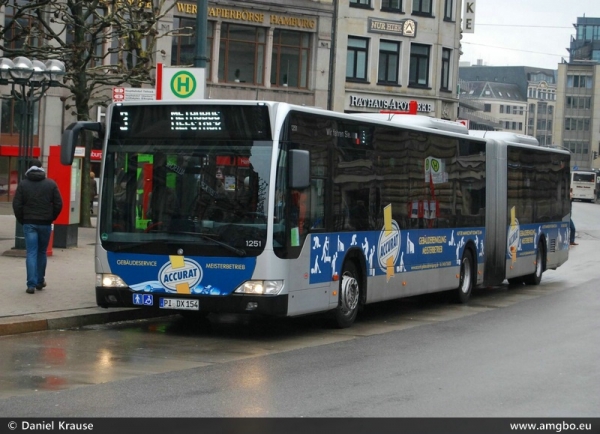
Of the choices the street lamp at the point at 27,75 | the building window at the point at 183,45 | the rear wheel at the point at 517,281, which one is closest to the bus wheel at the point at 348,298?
the street lamp at the point at 27,75

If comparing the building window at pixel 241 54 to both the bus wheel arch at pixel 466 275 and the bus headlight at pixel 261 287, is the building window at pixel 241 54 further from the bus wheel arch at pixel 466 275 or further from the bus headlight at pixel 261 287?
the bus headlight at pixel 261 287

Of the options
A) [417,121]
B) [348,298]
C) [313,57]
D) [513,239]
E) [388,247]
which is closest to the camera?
[348,298]

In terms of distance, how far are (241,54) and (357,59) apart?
752cm

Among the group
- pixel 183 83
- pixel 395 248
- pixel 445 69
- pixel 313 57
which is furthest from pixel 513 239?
pixel 445 69

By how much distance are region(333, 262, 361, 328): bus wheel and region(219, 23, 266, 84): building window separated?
3776 cm

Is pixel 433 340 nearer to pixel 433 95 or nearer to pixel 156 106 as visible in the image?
pixel 156 106

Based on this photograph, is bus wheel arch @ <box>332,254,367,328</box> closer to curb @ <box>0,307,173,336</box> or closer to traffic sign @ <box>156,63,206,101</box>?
curb @ <box>0,307,173,336</box>

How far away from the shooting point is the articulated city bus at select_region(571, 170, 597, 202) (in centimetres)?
10088

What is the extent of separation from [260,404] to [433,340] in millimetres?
5298

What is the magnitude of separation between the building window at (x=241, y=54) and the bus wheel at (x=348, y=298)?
1487 inches

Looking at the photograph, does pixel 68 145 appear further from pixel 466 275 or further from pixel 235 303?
pixel 466 275

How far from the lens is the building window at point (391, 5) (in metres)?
57.5

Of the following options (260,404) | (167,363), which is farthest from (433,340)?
(260,404)

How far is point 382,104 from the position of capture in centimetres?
5709
